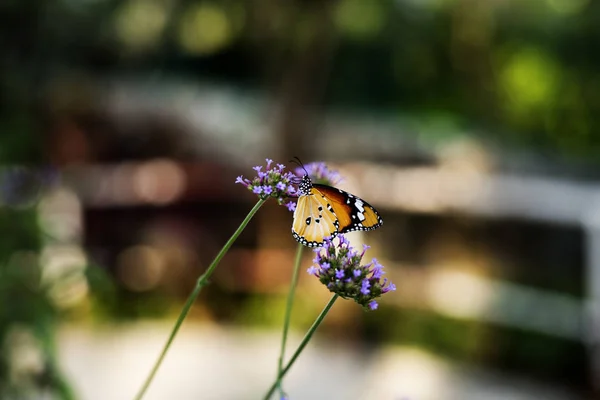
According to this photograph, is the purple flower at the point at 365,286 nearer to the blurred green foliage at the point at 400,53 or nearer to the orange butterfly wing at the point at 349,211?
the orange butterfly wing at the point at 349,211

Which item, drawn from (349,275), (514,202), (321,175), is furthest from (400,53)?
(349,275)

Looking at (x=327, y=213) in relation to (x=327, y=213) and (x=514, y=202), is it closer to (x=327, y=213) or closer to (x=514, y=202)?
(x=327, y=213)

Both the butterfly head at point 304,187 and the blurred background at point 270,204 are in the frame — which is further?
the blurred background at point 270,204

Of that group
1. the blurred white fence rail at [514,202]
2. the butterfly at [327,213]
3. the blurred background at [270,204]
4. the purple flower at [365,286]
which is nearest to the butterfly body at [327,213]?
the butterfly at [327,213]

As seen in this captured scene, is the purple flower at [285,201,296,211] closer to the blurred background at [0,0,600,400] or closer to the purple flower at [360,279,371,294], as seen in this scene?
the purple flower at [360,279,371,294]

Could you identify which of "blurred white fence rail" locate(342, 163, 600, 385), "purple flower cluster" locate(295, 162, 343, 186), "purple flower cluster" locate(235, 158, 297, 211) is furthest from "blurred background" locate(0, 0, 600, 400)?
"purple flower cluster" locate(235, 158, 297, 211)

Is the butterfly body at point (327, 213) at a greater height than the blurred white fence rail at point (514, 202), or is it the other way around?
the blurred white fence rail at point (514, 202)

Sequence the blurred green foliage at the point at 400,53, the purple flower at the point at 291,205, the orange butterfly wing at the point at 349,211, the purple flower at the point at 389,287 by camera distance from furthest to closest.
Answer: the blurred green foliage at the point at 400,53 → the orange butterfly wing at the point at 349,211 → the purple flower at the point at 291,205 → the purple flower at the point at 389,287
